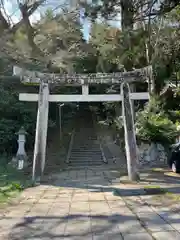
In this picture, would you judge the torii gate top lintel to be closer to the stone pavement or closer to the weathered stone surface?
the stone pavement

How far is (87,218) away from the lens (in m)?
4.32

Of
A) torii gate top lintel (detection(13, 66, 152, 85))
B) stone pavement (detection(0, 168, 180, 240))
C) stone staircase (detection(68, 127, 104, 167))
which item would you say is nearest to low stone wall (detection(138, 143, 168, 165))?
stone staircase (detection(68, 127, 104, 167))

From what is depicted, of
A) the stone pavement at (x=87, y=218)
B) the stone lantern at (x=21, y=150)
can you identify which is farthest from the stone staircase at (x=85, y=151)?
the stone pavement at (x=87, y=218)

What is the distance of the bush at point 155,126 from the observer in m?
12.4

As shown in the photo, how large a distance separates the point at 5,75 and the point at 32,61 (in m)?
1.63

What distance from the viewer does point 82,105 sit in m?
24.3

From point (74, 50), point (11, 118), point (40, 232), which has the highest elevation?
point (74, 50)

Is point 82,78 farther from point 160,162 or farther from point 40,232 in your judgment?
point 40,232

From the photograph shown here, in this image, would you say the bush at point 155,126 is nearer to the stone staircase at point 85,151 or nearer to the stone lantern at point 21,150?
the stone staircase at point 85,151

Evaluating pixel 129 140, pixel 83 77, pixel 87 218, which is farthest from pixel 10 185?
pixel 83 77

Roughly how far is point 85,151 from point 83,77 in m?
5.61

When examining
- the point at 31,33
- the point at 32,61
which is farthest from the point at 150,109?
the point at 31,33

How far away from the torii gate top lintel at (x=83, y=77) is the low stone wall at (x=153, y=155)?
4.18 m

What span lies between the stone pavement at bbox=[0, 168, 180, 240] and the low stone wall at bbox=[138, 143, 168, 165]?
6.57m
